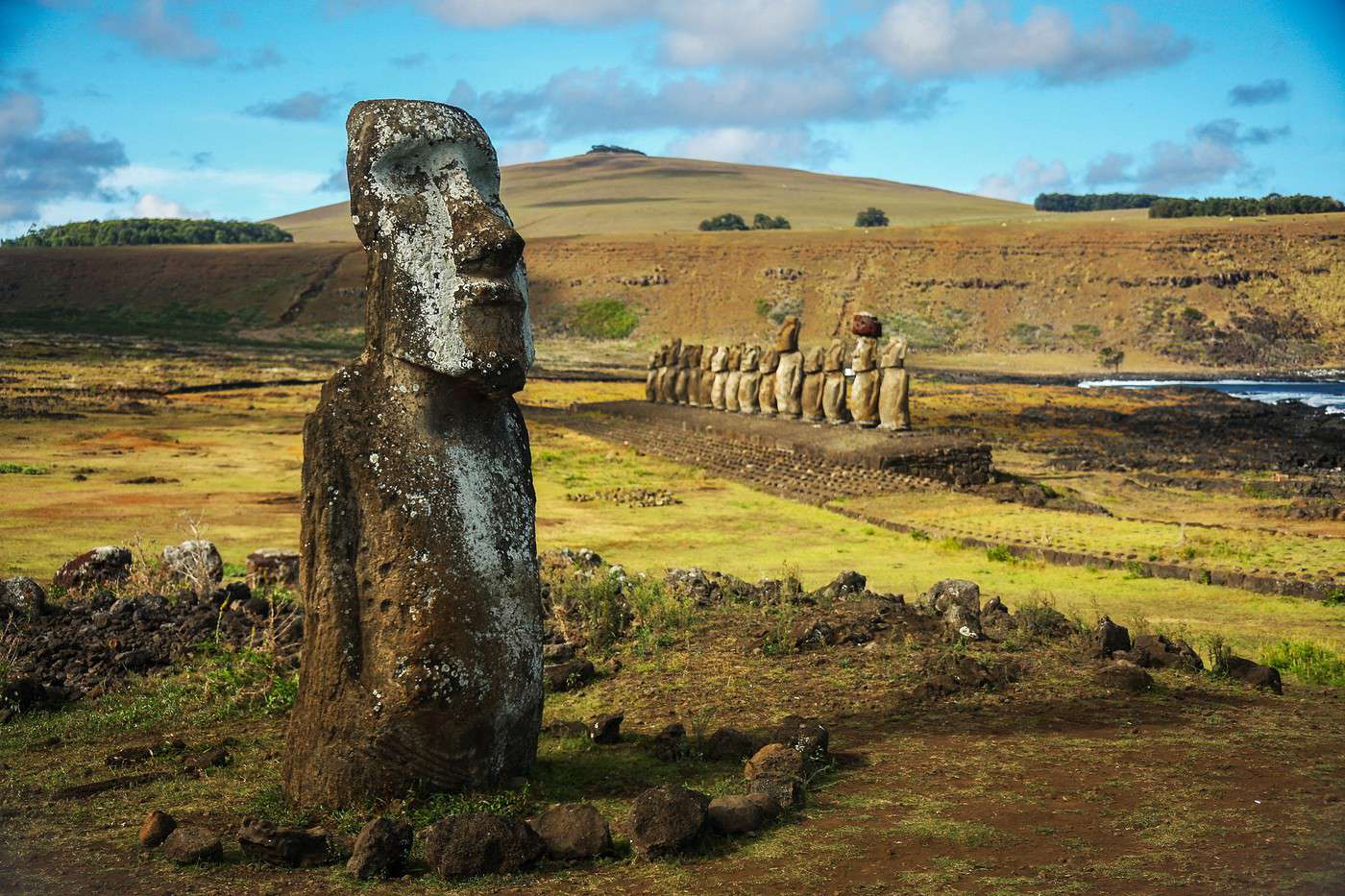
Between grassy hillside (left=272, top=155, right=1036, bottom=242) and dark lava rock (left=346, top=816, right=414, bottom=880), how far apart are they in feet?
409

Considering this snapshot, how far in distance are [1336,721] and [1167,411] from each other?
37.4 metres

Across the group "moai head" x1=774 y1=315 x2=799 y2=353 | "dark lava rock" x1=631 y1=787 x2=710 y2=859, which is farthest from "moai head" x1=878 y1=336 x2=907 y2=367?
"dark lava rock" x1=631 y1=787 x2=710 y2=859

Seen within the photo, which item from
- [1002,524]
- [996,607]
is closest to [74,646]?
[996,607]

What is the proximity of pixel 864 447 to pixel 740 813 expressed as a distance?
1867 centimetres

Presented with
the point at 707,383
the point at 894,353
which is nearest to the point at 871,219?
the point at 707,383

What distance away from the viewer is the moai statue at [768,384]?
105ft

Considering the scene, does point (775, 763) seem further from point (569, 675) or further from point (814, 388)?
point (814, 388)

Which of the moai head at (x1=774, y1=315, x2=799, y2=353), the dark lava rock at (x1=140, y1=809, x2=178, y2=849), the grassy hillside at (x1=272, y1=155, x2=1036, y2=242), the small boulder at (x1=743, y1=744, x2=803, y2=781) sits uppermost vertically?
the grassy hillside at (x1=272, y1=155, x2=1036, y2=242)

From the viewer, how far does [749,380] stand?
33.2m

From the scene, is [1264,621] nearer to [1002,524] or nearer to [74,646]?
[1002,524]

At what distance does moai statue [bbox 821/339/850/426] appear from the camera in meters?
28.4

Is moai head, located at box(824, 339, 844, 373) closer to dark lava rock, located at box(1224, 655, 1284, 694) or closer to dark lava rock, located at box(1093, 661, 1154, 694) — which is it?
dark lava rock, located at box(1224, 655, 1284, 694)

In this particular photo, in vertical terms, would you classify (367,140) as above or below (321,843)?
above

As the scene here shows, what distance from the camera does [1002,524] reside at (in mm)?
18812
